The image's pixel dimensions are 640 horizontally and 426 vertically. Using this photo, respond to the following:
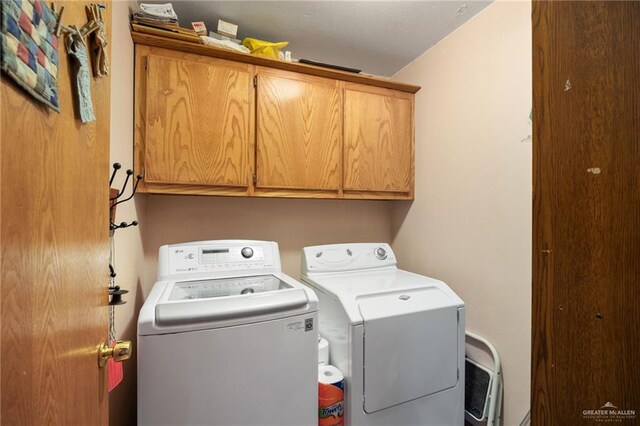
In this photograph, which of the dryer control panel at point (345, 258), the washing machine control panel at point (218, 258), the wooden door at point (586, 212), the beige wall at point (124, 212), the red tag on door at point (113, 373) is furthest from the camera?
the dryer control panel at point (345, 258)

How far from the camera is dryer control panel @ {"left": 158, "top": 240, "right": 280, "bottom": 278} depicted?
149cm

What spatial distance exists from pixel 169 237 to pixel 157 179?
1.71ft

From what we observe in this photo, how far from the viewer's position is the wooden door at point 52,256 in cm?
34

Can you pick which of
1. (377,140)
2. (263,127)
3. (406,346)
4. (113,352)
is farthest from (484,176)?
(113,352)

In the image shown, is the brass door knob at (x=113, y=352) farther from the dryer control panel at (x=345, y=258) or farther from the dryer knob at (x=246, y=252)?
the dryer control panel at (x=345, y=258)

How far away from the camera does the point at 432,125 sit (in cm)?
196

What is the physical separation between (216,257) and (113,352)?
2.99ft

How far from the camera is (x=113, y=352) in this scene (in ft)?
2.20

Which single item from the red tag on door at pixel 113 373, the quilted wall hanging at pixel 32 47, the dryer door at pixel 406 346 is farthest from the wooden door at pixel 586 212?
the red tag on door at pixel 113 373

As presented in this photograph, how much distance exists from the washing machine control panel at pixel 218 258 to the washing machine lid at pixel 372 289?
0.33 metres

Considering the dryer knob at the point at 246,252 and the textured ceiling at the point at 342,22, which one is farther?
the dryer knob at the point at 246,252

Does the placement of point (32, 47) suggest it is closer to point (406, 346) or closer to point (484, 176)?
point (406, 346)

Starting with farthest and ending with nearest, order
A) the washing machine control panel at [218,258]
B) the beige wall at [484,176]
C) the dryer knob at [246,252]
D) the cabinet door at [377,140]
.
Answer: the cabinet door at [377,140] < the dryer knob at [246,252] < the washing machine control panel at [218,258] < the beige wall at [484,176]

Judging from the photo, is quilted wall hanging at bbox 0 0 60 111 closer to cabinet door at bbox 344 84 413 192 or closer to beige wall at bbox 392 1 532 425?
cabinet door at bbox 344 84 413 192
